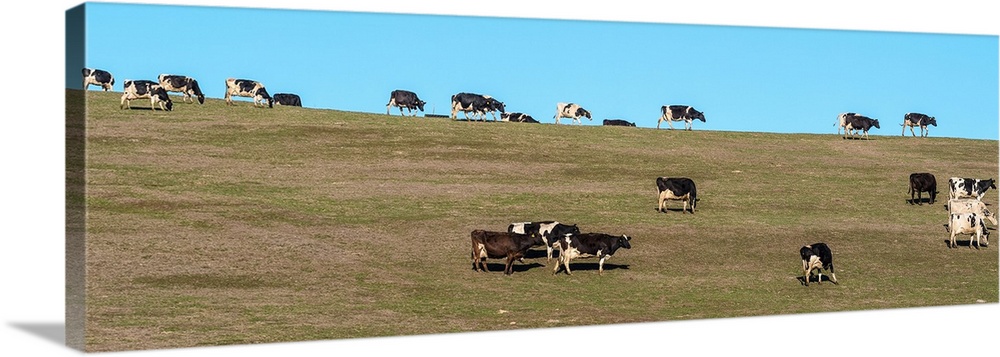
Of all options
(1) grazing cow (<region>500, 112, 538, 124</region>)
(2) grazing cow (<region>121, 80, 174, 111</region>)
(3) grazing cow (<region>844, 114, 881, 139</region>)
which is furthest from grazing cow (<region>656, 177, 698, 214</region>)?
(2) grazing cow (<region>121, 80, 174, 111</region>)

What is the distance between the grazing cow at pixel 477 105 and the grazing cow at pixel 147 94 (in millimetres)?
7470

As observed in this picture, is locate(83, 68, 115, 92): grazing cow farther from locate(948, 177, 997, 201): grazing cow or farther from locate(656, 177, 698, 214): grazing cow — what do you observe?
locate(948, 177, 997, 201): grazing cow

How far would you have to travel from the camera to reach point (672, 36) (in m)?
27.8

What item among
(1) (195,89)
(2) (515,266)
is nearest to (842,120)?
(2) (515,266)

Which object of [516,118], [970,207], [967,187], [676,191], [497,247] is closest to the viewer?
[497,247]

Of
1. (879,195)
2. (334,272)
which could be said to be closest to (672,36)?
(334,272)

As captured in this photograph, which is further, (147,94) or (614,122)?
(614,122)

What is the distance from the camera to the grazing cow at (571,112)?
3005 cm

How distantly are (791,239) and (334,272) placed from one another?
11266mm

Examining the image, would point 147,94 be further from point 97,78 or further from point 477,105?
point 477,105

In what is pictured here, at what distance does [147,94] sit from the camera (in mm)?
30484

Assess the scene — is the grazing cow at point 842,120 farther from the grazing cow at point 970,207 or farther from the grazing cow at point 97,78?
the grazing cow at point 97,78

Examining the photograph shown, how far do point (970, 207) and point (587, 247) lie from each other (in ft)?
37.2

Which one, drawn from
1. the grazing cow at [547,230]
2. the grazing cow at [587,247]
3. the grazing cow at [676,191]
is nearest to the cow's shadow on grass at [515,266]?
the grazing cow at [547,230]
